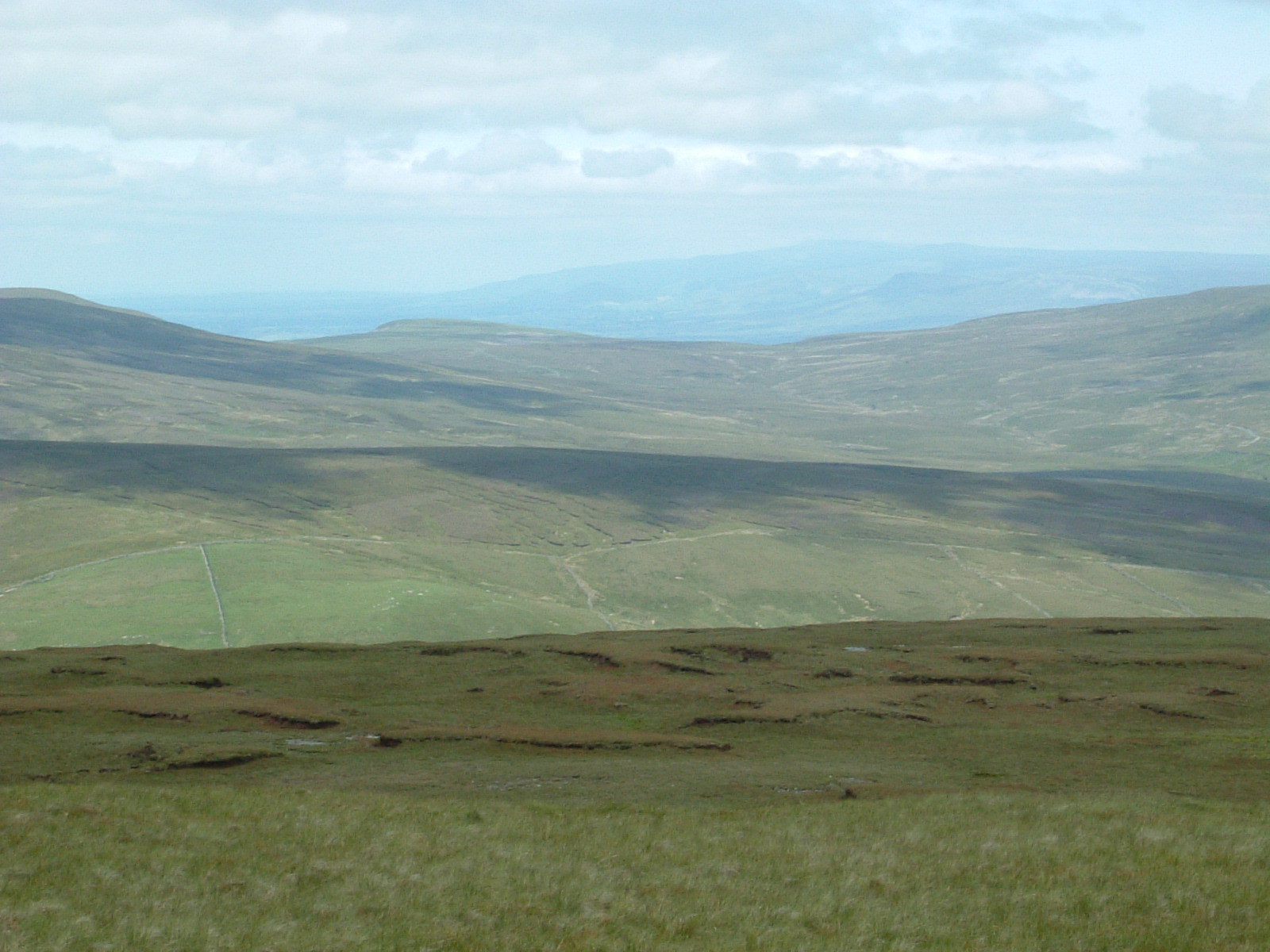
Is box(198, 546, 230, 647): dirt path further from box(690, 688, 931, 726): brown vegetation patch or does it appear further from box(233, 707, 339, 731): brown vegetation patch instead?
box(690, 688, 931, 726): brown vegetation patch

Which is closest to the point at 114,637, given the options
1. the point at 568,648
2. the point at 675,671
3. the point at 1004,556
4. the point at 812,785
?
the point at 568,648

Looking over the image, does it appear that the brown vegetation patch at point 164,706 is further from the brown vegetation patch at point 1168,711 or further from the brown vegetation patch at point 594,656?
the brown vegetation patch at point 1168,711

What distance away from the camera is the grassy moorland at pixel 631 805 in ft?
58.9

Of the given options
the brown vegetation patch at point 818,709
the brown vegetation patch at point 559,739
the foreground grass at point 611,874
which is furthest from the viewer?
the brown vegetation patch at point 818,709

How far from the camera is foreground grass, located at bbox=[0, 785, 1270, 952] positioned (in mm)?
17250

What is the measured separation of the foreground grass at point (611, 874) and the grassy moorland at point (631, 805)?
0.08 m

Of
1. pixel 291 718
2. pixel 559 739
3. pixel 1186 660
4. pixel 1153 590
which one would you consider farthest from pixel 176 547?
pixel 1153 590

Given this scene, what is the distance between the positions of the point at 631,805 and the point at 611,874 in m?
6.14

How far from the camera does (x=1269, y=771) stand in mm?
32906

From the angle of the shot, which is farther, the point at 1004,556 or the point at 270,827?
the point at 1004,556

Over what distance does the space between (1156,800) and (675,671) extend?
1142 inches

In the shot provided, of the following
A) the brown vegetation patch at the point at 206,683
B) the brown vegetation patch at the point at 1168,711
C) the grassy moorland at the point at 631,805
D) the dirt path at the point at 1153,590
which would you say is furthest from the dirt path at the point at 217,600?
the dirt path at the point at 1153,590

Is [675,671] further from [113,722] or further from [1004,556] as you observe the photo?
[1004,556]

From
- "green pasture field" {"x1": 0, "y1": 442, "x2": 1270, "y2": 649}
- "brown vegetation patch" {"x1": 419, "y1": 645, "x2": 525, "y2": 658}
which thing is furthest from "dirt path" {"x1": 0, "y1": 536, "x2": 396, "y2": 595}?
"brown vegetation patch" {"x1": 419, "y1": 645, "x2": 525, "y2": 658}
